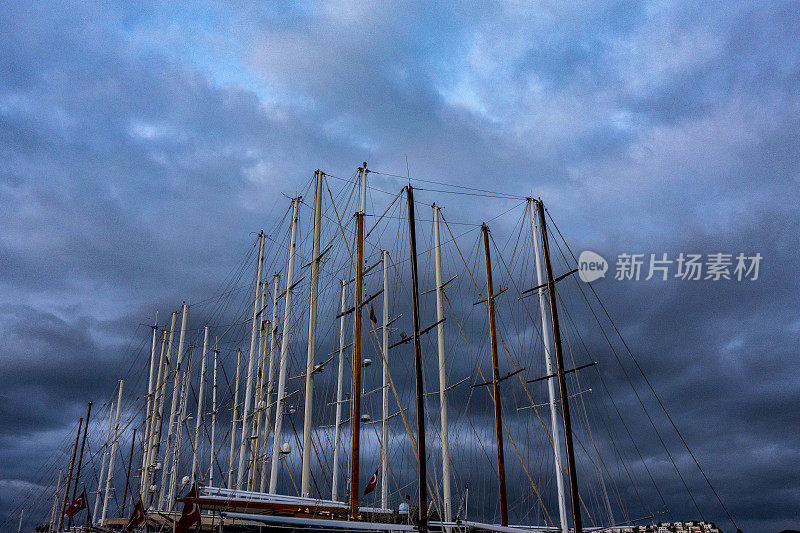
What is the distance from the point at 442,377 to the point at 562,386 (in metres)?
10.5

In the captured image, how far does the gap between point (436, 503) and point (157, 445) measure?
34.1 metres

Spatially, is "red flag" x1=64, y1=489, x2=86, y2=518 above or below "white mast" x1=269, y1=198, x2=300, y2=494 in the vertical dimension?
below

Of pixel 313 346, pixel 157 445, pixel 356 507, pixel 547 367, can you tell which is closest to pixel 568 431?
pixel 547 367

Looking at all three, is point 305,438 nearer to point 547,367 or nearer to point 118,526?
point 547,367

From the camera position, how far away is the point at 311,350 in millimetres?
35812

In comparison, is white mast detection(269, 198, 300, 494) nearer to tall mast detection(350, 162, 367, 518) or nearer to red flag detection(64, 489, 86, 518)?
tall mast detection(350, 162, 367, 518)

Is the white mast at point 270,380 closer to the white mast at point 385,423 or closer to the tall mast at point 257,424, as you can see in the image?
the tall mast at point 257,424

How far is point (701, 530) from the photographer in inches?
1687

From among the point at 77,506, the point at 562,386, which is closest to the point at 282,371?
the point at 562,386

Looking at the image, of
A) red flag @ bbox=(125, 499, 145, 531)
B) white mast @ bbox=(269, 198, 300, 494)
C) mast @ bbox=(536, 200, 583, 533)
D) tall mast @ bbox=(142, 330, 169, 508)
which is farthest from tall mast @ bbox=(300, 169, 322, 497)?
tall mast @ bbox=(142, 330, 169, 508)

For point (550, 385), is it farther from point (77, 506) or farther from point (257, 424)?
point (77, 506)

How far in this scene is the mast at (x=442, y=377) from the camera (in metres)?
39.2

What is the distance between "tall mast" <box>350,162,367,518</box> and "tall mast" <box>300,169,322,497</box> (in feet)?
8.14

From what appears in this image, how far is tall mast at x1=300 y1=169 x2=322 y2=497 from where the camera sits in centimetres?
3275
